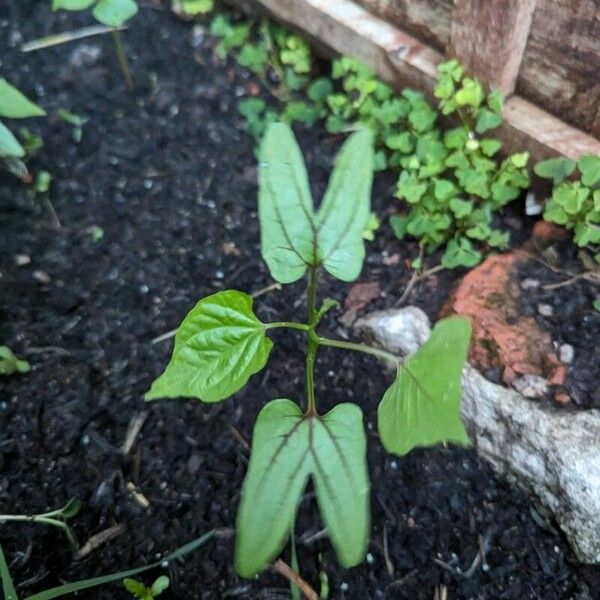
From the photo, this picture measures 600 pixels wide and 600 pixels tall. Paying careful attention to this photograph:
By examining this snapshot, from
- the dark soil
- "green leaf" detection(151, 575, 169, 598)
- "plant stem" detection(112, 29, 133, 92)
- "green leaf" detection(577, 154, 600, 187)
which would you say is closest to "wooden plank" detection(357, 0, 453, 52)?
"green leaf" detection(577, 154, 600, 187)

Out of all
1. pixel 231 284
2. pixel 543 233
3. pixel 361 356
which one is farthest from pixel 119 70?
pixel 543 233

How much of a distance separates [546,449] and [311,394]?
0.46 meters

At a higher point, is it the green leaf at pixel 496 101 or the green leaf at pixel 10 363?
the green leaf at pixel 496 101

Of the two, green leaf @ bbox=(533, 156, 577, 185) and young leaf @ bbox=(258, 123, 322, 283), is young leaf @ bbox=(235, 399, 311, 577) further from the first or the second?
green leaf @ bbox=(533, 156, 577, 185)

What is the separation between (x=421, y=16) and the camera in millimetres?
1569

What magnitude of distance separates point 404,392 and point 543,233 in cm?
70

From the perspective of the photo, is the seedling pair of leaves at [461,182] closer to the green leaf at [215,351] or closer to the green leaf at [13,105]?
the green leaf at [215,351]

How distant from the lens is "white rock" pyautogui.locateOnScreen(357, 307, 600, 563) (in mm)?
1159

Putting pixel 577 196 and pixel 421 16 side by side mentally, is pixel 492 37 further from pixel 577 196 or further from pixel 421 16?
pixel 577 196

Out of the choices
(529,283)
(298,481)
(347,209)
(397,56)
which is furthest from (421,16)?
(298,481)

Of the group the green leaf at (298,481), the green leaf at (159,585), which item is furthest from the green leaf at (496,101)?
the green leaf at (159,585)

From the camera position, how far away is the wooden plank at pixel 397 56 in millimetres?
1432

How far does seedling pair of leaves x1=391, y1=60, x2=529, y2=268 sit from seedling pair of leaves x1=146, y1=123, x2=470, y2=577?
0.52 meters

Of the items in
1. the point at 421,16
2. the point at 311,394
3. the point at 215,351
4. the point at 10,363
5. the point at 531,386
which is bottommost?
the point at 10,363
